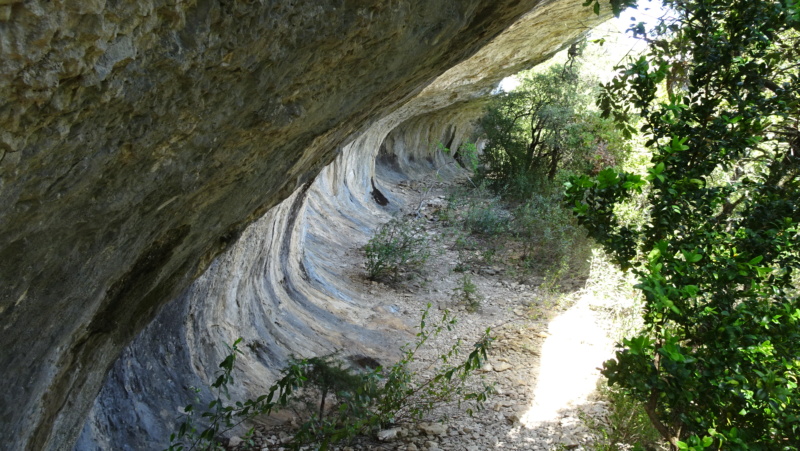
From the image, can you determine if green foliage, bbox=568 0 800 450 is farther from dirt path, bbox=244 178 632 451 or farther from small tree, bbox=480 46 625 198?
small tree, bbox=480 46 625 198

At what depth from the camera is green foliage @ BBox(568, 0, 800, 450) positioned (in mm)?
2729

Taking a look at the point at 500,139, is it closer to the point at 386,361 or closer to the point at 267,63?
the point at 386,361

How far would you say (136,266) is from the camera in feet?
8.91

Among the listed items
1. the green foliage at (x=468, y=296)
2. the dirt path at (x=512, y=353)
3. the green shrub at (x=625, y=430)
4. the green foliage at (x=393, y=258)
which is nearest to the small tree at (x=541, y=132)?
the dirt path at (x=512, y=353)

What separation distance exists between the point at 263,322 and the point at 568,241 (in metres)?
5.99

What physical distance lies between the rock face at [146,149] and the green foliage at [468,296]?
4.43 m

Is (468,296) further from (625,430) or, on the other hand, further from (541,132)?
(541,132)

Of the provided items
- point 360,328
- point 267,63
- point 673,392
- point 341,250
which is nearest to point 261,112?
point 267,63

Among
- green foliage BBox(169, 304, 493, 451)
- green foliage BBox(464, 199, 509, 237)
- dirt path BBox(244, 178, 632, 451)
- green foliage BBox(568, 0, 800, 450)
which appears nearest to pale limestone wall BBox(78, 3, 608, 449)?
green foliage BBox(169, 304, 493, 451)

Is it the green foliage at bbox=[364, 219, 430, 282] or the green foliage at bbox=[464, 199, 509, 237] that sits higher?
the green foliage at bbox=[364, 219, 430, 282]

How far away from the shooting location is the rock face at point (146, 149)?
4.88 feet

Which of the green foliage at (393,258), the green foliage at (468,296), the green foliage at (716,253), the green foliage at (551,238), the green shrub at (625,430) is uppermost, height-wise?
the green foliage at (716,253)

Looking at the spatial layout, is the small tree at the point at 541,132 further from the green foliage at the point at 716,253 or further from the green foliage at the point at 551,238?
the green foliage at the point at 716,253

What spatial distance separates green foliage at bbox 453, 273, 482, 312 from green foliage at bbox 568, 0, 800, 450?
4.97 m
